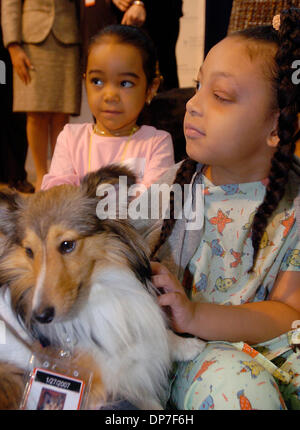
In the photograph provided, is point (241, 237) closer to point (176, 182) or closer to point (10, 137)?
point (176, 182)

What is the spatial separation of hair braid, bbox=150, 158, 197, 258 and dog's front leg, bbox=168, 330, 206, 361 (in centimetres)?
28

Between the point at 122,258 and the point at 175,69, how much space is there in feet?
3.34

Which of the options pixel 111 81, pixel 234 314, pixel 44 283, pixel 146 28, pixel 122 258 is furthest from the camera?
pixel 146 28

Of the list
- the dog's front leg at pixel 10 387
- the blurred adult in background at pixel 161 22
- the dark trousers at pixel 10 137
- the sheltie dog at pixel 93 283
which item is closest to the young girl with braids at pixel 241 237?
the sheltie dog at pixel 93 283

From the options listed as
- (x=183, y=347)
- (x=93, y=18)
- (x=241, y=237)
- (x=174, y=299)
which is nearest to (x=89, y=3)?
(x=93, y=18)

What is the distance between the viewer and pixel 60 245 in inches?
41.9

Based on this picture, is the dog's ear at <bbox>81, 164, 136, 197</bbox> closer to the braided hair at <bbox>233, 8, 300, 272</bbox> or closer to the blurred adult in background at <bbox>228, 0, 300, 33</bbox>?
the braided hair at <bbox>233, 8, 300, 272</bbox>

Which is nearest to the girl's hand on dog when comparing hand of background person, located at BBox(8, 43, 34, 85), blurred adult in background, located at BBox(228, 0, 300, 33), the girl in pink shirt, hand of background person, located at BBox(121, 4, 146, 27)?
the girl in pink shirt

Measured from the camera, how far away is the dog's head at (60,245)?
1.02 metres

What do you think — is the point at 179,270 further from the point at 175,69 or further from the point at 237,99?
the point at 175,69

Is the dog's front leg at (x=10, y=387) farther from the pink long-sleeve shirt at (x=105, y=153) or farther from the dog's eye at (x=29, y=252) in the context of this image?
the pink long-sleeve shirt at (x=105, y=153)

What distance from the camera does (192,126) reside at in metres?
1.30

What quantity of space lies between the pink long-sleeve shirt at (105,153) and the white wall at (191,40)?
270mm
